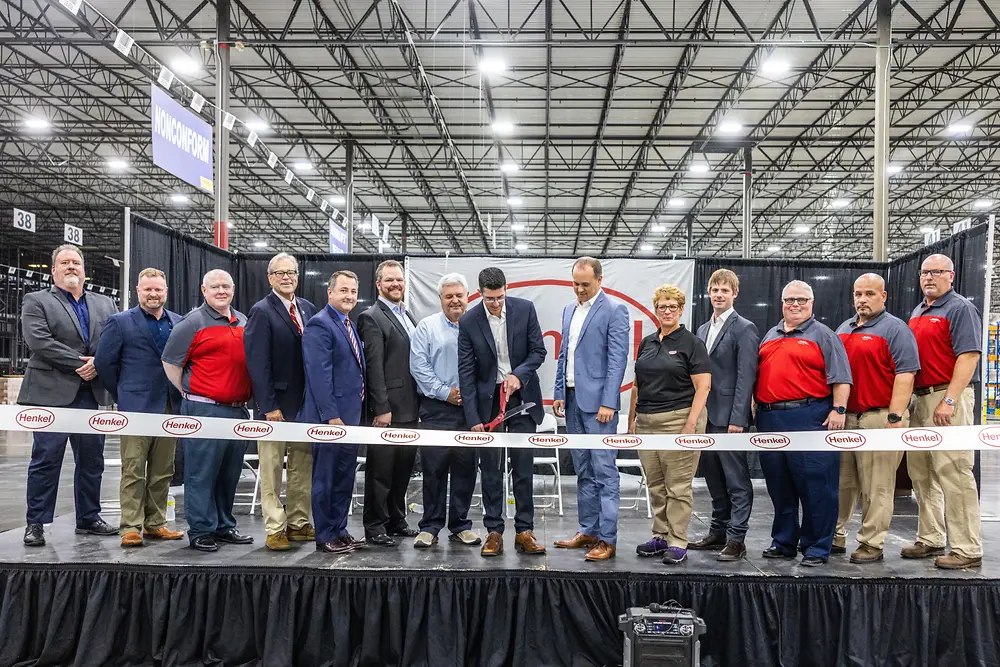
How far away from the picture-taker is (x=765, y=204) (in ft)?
65.0

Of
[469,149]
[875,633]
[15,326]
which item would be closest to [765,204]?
[469,149]

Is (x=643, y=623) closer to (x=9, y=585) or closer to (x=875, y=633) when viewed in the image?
(x=875, y=633)

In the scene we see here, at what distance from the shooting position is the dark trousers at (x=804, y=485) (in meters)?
3.44

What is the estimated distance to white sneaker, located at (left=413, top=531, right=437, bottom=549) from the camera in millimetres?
3604

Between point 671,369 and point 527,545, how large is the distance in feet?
3.86

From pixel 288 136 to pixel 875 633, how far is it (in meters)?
13.8

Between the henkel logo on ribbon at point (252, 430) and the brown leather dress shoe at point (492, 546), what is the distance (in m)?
1.23

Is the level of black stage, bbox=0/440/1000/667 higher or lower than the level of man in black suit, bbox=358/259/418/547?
lower

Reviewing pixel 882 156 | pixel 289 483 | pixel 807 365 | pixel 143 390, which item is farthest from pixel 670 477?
pixel 882 156

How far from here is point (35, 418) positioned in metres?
3.29

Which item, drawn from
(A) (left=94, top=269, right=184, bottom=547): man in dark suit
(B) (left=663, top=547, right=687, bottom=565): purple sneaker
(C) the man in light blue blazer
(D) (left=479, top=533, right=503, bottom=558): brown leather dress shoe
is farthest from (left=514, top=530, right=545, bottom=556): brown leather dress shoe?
(A) (left=94, top=269, right=184, bottom=547): man in dark suit

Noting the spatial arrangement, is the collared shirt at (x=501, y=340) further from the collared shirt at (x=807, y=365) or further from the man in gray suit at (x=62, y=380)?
the man in gray suit at (x=62, y=380)

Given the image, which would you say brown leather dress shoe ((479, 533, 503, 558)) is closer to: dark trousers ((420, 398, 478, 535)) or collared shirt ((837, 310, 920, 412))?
dark trousers ((420, 398, 478, 535))

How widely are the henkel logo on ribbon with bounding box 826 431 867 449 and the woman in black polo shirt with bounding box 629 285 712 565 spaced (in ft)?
2.02
